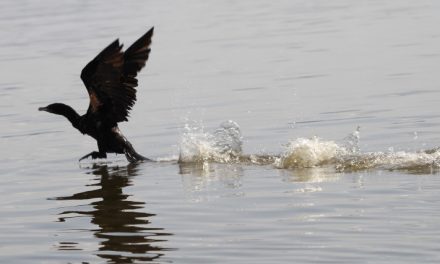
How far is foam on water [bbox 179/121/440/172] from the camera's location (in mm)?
9867

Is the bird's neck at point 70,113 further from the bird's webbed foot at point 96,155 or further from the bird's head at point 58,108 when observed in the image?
the bird's webbed foot at point 96,155

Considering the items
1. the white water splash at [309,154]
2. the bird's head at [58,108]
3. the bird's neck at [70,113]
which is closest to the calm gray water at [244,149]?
the white water splash at [309,154]

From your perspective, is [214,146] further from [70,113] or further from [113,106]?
[70,113]

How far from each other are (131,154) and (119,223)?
2.87 metres

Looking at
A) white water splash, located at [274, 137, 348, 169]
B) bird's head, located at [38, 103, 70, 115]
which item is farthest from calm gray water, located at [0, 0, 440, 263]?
bird's head, located at [38, 103, 70, 115]

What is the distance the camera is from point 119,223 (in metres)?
8.52

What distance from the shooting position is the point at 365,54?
16781 mm

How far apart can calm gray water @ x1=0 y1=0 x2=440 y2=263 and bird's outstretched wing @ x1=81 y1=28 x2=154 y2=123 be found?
0.59 m

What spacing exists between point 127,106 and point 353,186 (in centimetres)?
314

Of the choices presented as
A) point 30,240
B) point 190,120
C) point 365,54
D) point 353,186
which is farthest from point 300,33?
point 30,240

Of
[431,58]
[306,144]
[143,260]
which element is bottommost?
[143,260]

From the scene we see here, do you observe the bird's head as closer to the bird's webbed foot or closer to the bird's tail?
the bird's webbed foot

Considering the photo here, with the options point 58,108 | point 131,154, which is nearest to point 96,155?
point 131,154

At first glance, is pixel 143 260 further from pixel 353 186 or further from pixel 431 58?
pixel 431 58
